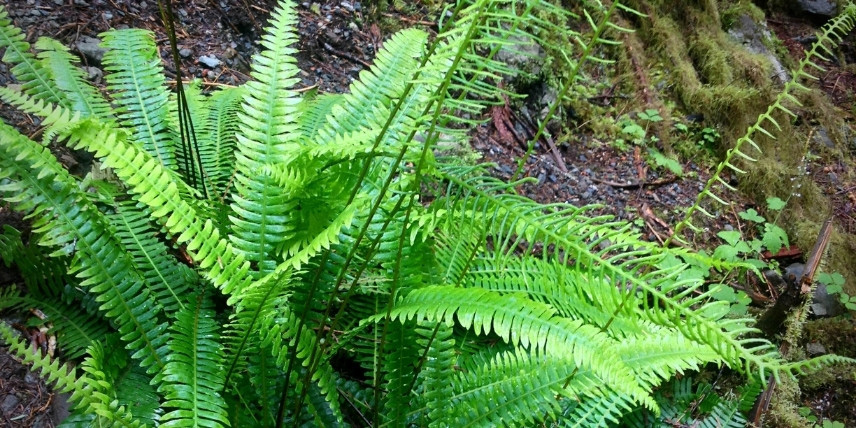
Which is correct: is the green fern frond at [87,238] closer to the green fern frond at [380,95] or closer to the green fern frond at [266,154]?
the green fern frond at [266,154]

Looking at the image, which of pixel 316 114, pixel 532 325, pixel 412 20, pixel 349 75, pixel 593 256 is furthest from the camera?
pixel 412 20

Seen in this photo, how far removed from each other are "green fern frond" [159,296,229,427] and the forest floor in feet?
2.12

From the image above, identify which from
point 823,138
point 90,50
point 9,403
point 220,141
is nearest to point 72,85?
point 220,141

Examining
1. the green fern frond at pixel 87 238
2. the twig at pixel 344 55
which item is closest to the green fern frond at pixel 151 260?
the green fern frond at pixel 87 238

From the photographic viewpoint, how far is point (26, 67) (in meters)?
2.05

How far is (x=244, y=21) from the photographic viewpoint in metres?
3.50

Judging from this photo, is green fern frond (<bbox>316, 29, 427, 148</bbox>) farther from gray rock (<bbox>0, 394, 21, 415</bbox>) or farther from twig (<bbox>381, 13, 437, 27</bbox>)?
twig (<bbox>381, 13, 437, 27</bbox>)

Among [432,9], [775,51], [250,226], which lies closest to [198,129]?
[250,226]

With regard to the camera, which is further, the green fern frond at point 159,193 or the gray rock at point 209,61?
the gray rock at point 209,61

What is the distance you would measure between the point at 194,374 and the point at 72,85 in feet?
4.15

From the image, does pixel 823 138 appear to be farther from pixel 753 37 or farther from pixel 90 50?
pixel 90 50

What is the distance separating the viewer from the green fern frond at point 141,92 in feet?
7.29

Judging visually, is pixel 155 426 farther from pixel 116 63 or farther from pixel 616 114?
pixel 616 114

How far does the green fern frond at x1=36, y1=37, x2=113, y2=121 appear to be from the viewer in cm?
213
